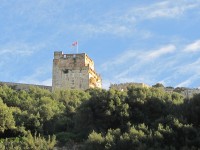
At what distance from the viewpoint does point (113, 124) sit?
28656 mm

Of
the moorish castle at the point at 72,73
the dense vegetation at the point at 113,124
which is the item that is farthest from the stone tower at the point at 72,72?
the dense vegetation at the point at 113,124

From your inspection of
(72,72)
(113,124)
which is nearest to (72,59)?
(72,72)

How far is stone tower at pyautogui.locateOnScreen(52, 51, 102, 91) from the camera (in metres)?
58.7

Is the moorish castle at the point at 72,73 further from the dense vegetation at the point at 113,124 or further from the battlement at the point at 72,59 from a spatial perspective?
the dense vegetation at the point at 113,124

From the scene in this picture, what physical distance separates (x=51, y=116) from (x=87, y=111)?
4784 mm

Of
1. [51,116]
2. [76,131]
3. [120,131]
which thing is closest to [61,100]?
[51,116]

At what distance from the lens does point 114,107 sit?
29.1 meters

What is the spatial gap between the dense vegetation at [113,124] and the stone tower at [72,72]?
69.6 ft

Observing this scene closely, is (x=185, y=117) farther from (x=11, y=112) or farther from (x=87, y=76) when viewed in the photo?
(x=87, y=76)

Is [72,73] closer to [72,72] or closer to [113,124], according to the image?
[72,72]

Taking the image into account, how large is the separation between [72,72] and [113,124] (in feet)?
101

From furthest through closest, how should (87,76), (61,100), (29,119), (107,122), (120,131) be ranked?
(87,76), (61,100), (29,119), (107,122), (120,131)

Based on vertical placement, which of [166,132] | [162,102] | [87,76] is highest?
[87,76]

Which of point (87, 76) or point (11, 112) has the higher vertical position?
point (87, 76)
